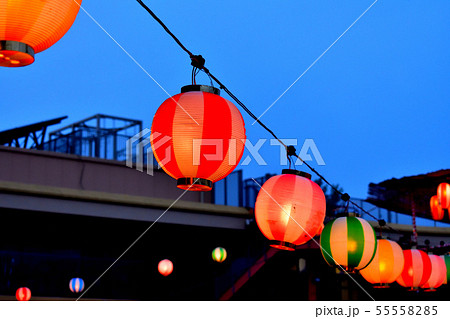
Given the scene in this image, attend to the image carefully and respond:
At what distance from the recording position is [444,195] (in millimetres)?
14805

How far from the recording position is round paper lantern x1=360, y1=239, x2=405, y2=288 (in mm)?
8562

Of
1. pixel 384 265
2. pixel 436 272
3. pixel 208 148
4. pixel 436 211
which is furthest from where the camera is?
pixel 436 211

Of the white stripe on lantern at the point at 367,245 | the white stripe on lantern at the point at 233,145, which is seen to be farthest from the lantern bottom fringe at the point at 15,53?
the white stripe on lantern at the point at 367,245

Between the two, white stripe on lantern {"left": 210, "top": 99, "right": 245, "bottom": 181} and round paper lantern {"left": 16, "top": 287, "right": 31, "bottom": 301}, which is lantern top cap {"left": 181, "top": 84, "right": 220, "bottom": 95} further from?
round paper lantern {"left": 16, "top": 287, "right": 31, "bottom": 301}

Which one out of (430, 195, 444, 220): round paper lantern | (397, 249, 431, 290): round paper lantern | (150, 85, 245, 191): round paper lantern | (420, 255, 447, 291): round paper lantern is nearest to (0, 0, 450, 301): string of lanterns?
(150, 85, 245, 191): round paper lantern

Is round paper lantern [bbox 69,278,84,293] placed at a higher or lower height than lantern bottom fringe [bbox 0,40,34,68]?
lower

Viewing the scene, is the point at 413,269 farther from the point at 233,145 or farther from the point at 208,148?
the point at 208,148

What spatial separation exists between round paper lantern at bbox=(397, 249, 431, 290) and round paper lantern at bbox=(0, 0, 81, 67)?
7643 mm

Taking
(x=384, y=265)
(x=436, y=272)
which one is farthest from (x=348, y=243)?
(x=436, y=272)

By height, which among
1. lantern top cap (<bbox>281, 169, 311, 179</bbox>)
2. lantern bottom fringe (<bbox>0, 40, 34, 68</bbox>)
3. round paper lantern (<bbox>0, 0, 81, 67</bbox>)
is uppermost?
round paper lantern (<bbox>0, 0, 81, 67</bbox>)

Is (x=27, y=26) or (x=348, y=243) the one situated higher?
Result: (x=27, y=26)

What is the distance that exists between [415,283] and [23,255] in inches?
385

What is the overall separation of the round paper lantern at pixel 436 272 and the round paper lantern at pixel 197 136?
6480mm

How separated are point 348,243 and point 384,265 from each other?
1.84m
